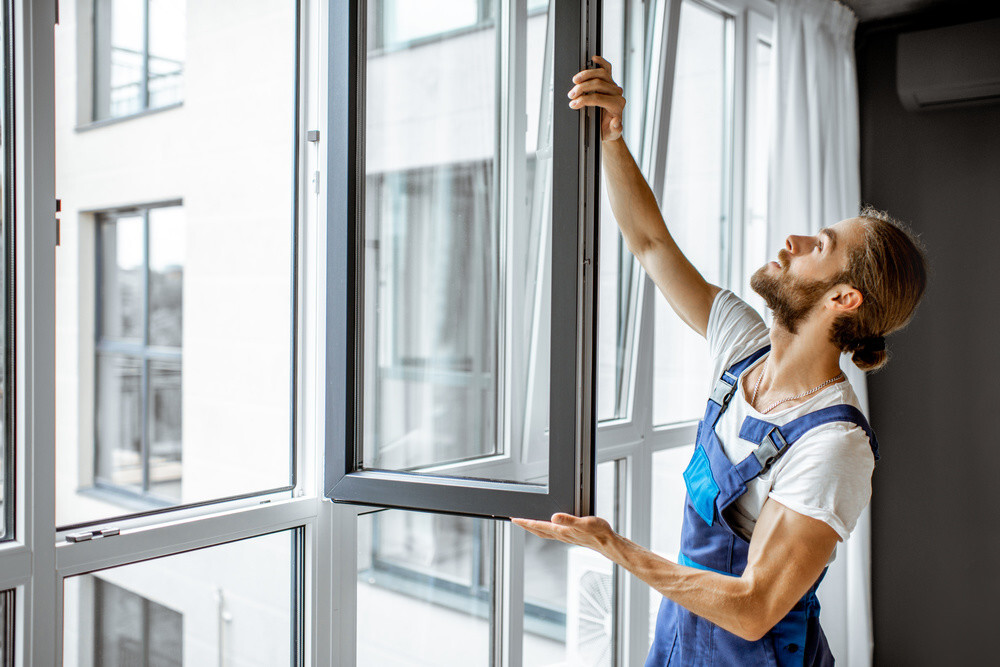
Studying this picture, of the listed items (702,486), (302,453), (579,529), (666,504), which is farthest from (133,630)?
(666,504)

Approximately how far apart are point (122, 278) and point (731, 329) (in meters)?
2.17

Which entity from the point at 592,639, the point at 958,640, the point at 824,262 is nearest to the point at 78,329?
the point at 592,639

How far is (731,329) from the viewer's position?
180 centimetres

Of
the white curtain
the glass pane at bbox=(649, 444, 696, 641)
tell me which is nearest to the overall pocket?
the glass pane at bbox=(649, 444, 696, 641)

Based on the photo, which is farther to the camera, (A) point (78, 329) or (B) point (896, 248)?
(A) point (78, 329)

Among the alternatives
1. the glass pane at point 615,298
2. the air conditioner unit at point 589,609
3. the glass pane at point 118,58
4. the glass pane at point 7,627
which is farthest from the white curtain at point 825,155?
the glass pane at point 7,627

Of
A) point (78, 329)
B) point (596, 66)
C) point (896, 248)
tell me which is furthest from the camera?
point (78, 329)

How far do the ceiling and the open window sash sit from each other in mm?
1762

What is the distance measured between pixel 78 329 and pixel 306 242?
5.69ft

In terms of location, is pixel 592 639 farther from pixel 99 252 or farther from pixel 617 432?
pixel 99 252

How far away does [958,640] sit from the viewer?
10.2 feet

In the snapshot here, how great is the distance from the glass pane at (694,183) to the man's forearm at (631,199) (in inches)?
33.6

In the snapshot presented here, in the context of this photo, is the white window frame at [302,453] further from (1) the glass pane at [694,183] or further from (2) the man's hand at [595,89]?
(2) the man's hand at [595,89]

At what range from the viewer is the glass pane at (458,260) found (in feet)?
5.89
